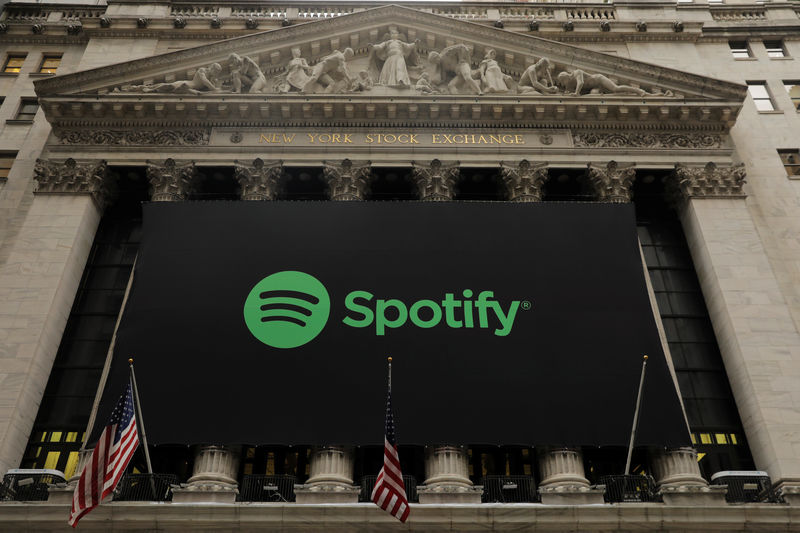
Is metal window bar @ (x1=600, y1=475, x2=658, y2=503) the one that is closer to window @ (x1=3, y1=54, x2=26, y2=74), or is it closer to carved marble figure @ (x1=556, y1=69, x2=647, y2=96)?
carved marble figure @ (x1=556, y1=69, x2=647, y2=96)

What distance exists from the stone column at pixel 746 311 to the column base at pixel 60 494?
65.3ft

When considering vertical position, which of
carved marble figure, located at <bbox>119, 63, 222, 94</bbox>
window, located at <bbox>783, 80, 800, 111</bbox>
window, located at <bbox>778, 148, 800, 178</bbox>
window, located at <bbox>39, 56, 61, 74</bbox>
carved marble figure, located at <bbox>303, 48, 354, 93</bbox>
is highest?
window, located at <bbox>39, 56, 61, 74</bbox>

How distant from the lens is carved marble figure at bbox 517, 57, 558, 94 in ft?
93.8

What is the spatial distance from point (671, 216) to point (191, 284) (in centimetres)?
1907

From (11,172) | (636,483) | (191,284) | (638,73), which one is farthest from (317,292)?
(638,73)

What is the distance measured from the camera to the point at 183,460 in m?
21.1

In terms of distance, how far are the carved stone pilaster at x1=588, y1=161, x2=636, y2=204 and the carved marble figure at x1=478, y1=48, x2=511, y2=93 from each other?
5164mm

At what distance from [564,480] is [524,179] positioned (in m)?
11.8

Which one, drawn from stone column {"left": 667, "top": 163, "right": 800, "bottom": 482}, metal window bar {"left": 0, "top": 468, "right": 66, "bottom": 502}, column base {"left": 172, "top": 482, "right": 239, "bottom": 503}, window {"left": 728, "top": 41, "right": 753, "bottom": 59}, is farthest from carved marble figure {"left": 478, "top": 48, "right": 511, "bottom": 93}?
metal window bar {"left": 0, "top": 468, "right": 66, "bottom": 502}

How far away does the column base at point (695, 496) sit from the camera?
18.6 meters

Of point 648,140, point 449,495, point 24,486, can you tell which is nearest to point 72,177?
point 24,486

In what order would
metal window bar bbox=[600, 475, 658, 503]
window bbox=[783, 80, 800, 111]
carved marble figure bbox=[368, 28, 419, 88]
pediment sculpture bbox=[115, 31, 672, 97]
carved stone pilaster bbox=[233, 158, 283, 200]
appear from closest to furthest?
metal window bar bbox=[600, 475, 658, 503] < carved stone pilaster bbox=[233, 158, 283, 200] < pediment sculpture bbox=[115, 31, 672, 97] < carved marble figure bbox=[368, 28, 419, 88] < window bbox=[783, 80, 800, 111]

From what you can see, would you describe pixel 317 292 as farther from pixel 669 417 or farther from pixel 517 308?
pixel 669 417

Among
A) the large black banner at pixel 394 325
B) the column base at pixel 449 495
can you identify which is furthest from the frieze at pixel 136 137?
the column base at pixel 449 495
